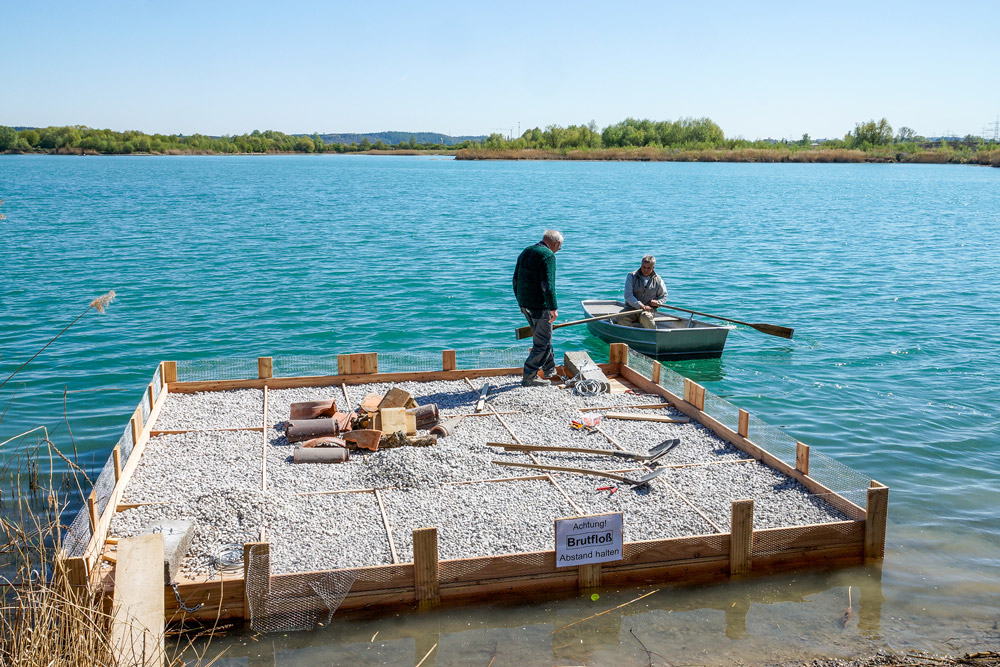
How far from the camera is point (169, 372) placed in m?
11.9

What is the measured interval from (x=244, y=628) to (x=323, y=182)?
81.7m

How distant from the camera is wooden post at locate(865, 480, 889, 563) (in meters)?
7.88

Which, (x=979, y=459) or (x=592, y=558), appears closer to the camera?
(x=592, y=558)

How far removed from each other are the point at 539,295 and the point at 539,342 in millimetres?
A: 736

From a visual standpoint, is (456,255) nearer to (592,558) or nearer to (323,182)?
(592,558)

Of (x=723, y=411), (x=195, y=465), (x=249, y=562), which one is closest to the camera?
(x=249, y=562)

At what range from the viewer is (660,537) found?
7836 mm

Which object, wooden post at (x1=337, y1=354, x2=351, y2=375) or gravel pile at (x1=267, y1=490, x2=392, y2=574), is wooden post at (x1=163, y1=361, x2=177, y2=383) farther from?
gravel pile at (x1=267, y1=490, x2=392, y2=574)

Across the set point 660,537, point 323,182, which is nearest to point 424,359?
point 660,537

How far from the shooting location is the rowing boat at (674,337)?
1571cm

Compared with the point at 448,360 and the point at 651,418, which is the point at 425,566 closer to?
the point at 651,418

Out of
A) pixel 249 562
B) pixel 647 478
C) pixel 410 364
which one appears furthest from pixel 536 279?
pixel 249 562

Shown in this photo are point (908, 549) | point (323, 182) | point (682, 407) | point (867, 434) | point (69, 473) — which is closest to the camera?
point (908, 549)

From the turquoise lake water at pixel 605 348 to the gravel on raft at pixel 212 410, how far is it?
1329 millimetres
